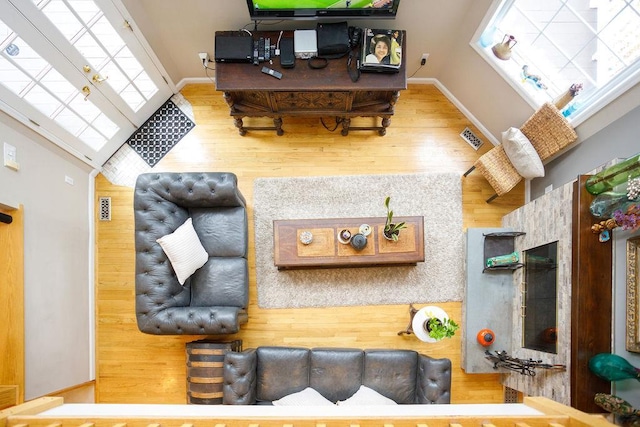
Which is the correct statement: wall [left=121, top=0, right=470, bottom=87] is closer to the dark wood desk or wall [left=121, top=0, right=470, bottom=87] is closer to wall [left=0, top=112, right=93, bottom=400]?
the dark wood desk

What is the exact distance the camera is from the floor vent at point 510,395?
12.2ft

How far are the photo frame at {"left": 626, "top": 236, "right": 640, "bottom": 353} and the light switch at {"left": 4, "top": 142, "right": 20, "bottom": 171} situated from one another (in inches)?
181

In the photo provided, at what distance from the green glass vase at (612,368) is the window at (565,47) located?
6.06ft

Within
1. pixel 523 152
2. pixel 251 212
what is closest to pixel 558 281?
pixel 523 152

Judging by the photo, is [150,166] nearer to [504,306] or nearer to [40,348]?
[40,348]

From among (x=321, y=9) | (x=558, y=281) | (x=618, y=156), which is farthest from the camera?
(x=321, y=9)

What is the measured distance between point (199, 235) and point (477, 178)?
303 centimetres

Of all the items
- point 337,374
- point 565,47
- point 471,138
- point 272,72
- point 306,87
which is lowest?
point 337,374

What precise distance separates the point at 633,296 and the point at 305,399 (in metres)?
2.56

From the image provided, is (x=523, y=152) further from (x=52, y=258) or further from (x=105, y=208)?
(x=52, y=258)

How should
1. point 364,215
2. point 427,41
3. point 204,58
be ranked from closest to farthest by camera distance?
point 427,41
point 204,58
point 364,215

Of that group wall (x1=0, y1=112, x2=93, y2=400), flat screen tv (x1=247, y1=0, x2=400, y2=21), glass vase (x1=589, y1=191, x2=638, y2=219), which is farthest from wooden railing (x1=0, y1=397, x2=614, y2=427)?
flat screen tv (x1=247, y1=0, x2=400, y2=21)

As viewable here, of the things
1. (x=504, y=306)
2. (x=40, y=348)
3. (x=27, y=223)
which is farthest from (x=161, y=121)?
(x=504, y=306)

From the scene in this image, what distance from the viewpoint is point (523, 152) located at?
11.0ft
